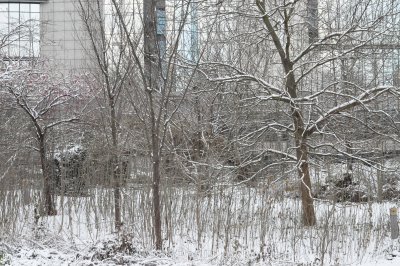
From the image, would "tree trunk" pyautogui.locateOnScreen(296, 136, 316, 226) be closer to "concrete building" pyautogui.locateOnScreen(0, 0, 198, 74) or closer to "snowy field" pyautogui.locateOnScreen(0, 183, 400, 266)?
"snowy field" pyautogui.locateOnScreen(0, 183, 400, 266)

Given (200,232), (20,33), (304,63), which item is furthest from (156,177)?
(20,33)

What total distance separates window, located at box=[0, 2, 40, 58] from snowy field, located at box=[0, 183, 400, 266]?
381 cm

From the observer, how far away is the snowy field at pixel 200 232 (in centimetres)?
762

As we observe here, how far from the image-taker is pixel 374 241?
8.95m

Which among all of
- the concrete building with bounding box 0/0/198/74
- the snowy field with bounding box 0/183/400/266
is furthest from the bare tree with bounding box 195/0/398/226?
the concrete building with bounding box 0/0/198/74

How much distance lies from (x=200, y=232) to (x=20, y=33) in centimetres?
666

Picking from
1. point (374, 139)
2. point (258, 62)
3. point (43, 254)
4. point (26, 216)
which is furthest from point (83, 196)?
point (374, 139)

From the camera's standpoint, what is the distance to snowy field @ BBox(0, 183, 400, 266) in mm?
7625

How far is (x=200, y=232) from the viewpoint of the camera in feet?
27.7

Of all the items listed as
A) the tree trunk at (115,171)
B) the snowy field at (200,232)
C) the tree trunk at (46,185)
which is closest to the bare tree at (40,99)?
the tree trunk at (46,185)

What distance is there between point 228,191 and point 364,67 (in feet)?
20.9

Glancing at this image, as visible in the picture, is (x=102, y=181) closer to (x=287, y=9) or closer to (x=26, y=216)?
(x=26, y=216)

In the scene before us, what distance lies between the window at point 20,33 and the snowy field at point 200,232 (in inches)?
150

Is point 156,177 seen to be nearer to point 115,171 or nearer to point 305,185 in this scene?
point 115,171
